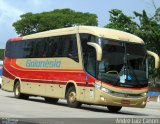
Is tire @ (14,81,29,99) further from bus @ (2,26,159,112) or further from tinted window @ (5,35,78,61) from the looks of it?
bus @ (2,26,159,112)

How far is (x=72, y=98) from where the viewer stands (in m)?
23.8

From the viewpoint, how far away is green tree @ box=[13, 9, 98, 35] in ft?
318

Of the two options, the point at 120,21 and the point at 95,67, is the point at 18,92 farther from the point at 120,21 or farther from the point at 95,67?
the point at 120,21

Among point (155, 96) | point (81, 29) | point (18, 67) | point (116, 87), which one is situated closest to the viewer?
point (116, 87)

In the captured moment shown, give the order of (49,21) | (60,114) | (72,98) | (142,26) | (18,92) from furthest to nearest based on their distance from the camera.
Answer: (49,21)
(142,26)
(18,92)
(72,98)
(60,114)

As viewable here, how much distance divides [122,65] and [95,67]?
1.13 meters

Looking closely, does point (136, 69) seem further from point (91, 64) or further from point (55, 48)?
point (55, 48)

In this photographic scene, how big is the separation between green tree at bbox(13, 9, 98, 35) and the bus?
70.2 meters

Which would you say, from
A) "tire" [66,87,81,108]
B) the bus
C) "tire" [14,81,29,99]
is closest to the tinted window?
the bus

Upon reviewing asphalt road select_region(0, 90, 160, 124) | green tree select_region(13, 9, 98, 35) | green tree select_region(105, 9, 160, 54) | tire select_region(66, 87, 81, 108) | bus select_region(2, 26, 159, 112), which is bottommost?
asphalt road select_region(0, 90, 160, 124)

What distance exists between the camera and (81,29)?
77.3 ft

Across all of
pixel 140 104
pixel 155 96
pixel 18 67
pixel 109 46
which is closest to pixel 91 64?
pixel 109 46

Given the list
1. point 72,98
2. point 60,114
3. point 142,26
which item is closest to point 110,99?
point 72,98

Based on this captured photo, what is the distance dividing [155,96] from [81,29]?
24012 mm
